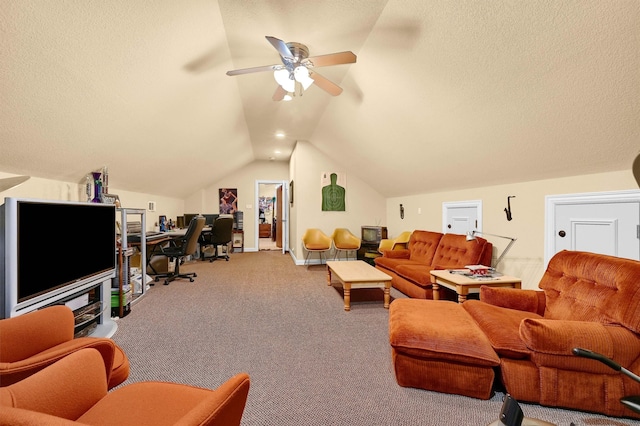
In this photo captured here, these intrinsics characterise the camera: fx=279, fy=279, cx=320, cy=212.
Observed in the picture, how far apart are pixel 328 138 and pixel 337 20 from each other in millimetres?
3084

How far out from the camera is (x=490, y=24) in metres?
1.85

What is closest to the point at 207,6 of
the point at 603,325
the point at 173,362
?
the point at 173,362

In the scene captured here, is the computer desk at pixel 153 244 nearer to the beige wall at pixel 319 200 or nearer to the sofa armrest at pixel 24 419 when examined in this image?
the beige wall at pixel 319 200

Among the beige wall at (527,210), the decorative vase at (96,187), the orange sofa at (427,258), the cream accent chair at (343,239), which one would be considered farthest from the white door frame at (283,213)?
the decorative vase at (96,187)

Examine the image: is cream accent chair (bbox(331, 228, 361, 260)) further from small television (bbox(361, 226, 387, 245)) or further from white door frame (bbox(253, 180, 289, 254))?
white door frame (bbox(253, 180, 289, 254))

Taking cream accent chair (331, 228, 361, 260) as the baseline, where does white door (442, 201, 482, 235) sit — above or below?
above

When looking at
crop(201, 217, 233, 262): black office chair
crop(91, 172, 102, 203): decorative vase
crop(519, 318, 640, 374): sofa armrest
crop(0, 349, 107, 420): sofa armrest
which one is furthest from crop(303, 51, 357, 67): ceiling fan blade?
crop(201, 217, 233, 262): black office chair

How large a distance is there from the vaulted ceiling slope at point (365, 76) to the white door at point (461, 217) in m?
0.37

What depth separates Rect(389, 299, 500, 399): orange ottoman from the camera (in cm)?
173

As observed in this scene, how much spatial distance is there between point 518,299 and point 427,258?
1.94 m

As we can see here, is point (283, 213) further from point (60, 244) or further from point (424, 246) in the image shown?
point (60, 244)

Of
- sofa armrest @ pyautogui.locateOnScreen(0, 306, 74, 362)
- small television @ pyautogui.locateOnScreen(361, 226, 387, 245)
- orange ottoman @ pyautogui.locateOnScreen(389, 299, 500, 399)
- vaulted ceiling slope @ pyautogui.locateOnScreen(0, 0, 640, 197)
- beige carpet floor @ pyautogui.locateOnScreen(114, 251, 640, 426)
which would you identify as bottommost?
beige carpet floor @ pyautogui.locateOnScreen(114, 251, 640, 426)

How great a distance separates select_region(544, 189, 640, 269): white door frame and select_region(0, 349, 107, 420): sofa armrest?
11.7 feet

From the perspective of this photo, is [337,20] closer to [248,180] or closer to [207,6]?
[207,6]
